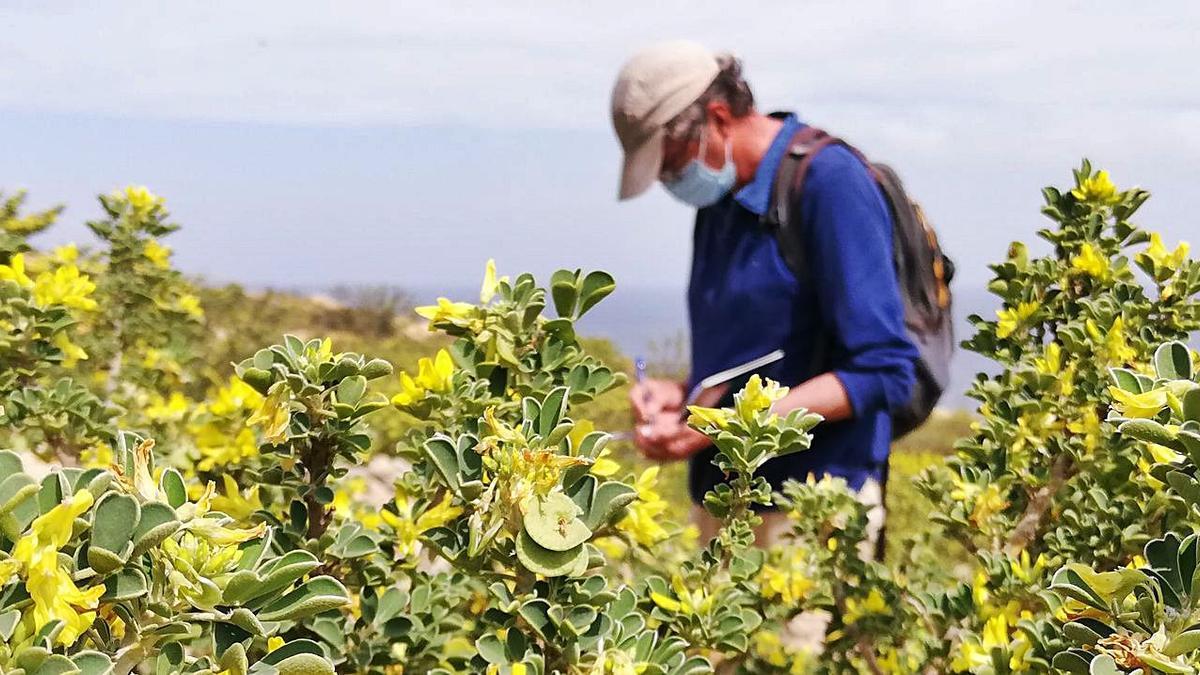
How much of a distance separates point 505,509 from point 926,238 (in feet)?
5.50

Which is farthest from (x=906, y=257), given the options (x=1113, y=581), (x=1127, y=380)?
(x=1113, y=581)

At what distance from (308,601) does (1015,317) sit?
107 cm

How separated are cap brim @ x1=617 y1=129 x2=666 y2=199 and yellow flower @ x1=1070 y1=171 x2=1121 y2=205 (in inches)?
42.1

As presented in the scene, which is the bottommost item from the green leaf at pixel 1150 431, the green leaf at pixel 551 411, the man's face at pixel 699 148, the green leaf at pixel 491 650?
the green leaf at pixel 491 650

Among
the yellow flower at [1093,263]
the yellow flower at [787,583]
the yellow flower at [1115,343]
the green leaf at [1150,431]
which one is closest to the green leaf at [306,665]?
the green leaf at [1150,431]

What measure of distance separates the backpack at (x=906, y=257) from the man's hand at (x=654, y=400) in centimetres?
40

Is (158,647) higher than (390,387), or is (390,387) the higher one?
(158,647)

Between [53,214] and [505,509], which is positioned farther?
[53,214]

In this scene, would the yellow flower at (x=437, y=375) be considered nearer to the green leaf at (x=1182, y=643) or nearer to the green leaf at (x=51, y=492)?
the green leaf at (x=51, y=492)

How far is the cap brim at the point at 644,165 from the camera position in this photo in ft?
7.57

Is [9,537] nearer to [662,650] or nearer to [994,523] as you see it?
[662,650]

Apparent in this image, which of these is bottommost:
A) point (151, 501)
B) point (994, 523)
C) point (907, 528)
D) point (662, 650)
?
point (907, 528)

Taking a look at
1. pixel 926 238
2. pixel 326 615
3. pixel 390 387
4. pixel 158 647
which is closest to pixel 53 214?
pixel 326 615

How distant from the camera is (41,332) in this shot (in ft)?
4.40
